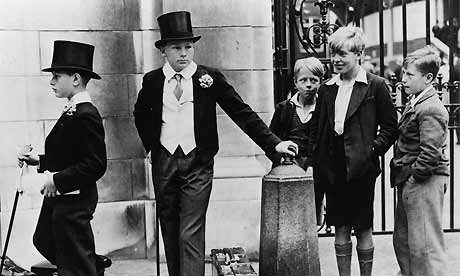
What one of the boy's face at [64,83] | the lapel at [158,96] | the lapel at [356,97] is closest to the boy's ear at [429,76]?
the lapel at [356,97]

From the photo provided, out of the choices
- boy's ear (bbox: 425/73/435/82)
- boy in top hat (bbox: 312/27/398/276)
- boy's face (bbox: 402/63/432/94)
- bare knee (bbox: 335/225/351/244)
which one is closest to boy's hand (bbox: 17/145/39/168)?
boy in top hat (bbox: 312/27/398/276)

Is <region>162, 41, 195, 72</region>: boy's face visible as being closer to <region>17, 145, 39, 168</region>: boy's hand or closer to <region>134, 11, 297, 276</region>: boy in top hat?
<region>134, 11, 297, 276</region>: boy in top hat

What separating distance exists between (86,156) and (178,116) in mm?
777

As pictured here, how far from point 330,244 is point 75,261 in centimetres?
336

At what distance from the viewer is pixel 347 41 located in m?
5.82

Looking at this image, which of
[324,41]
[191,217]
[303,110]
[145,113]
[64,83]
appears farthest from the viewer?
[324,41]

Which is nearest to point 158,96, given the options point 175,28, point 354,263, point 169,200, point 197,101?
point 197,101

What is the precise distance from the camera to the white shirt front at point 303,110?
6.24 meters

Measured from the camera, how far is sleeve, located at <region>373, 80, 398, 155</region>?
5.82m

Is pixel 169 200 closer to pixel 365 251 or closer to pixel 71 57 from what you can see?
pixel 71 57

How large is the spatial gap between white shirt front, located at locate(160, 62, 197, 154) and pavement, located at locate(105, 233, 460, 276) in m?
1.74

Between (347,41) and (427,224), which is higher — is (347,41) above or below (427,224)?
above

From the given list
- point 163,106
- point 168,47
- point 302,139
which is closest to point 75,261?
point 163,106

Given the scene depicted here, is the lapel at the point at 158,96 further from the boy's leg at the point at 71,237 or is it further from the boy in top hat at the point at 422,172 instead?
the boy in top hat at the point at 422,172
